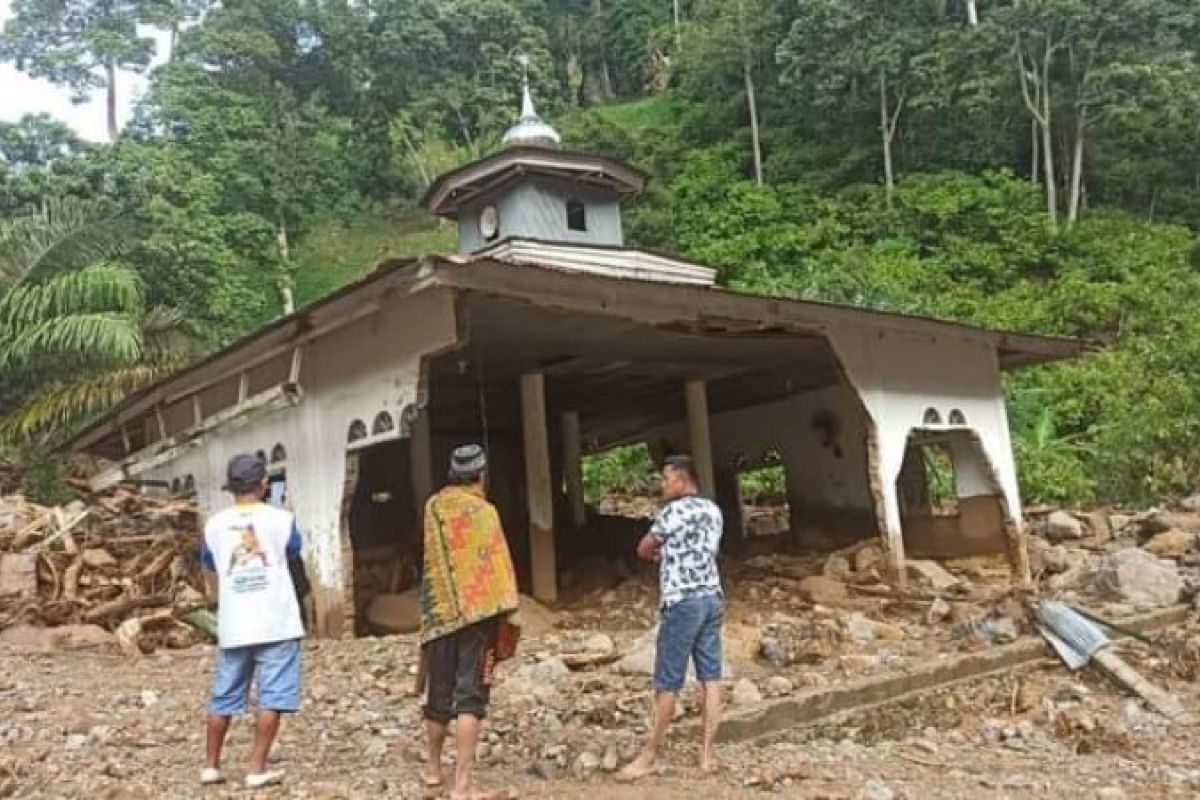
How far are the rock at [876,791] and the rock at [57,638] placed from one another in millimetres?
6854

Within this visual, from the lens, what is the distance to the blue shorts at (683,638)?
548cm

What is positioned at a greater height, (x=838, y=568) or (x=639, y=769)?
(x=838, y=568)

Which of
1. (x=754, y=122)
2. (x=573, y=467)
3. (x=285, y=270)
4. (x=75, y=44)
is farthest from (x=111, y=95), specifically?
(x=573, y=467)

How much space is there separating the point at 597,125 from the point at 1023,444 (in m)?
24.5

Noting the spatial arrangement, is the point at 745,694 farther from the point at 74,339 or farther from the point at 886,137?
the point at 886,137

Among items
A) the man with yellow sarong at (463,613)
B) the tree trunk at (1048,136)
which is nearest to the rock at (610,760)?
the man with yellow sarong at (463,613)

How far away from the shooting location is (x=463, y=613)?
4906mm

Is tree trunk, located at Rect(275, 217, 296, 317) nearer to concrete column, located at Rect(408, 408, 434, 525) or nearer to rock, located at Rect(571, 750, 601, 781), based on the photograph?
concrete column, located at Rect(408, 408, 434, 525)

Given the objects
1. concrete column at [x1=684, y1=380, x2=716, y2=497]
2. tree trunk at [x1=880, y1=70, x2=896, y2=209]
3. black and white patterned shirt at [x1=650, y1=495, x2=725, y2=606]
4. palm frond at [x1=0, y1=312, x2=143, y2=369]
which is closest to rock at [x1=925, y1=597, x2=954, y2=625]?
concrete column at [x1=684, y1=380, x2=716, y2=497]

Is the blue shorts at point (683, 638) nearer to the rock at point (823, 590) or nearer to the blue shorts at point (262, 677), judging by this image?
the blue shorts at point (262, 677)

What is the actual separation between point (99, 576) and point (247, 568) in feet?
23.0

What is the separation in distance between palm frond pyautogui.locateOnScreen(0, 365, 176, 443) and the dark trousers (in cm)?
1410

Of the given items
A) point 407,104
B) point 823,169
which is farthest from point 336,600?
point 407,104

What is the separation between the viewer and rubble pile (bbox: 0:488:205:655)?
9.83m
